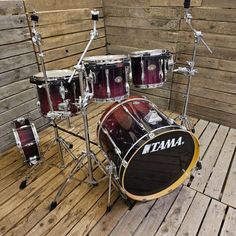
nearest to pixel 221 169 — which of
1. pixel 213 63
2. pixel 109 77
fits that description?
pixel 213 63

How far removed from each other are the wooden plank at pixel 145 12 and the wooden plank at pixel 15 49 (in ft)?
4.22

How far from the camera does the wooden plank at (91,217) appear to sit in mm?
1510

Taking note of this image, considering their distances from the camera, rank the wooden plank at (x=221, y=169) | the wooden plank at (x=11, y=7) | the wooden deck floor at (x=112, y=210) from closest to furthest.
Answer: the wooden deck floor at (x=112, y=210) → the wooden plank at (x=221, y=169) → the wooden plank at (x=11, y=7)

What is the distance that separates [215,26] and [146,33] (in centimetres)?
84

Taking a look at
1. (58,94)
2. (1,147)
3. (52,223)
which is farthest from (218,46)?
(1,147)

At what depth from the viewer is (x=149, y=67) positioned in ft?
6.22

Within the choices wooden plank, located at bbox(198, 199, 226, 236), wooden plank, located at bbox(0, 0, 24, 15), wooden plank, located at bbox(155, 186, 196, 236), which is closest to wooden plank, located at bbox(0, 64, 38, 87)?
wooden plank, located at bbox(0, 0, 24, 15)

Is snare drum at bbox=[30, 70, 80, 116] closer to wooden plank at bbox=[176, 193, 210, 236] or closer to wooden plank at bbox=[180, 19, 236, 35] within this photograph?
wooden plank at bbox=[176, 193, 210, 236]

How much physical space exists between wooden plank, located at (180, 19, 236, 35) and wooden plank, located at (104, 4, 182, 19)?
141mm


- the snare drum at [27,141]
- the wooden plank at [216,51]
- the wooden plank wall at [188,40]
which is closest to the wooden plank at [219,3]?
the wooden plank wall at [188,40]

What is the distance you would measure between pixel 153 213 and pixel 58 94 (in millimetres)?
1164

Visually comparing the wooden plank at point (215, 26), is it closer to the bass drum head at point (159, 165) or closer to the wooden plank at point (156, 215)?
the bass drum head at point (159, 165)

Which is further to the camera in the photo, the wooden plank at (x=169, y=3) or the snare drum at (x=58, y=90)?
the wooden plank at (x=169, y=3)

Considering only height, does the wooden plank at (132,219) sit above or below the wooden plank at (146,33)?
below
